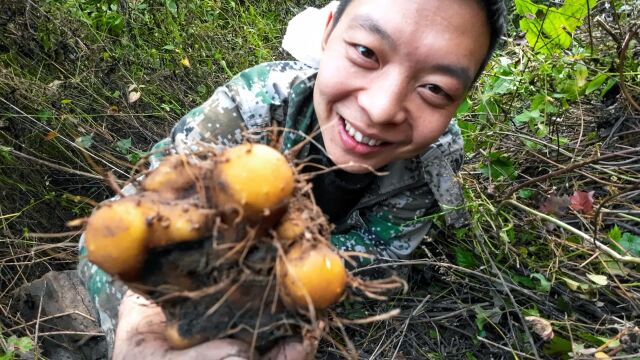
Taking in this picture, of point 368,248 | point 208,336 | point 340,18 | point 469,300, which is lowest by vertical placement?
point 469,300

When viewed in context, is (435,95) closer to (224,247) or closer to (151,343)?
(224,247)

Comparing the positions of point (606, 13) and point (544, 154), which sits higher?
point (606, 13)

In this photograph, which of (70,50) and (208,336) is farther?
(70,50)

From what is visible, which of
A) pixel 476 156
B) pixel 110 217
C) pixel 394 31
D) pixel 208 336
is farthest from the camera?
pixel 476 156

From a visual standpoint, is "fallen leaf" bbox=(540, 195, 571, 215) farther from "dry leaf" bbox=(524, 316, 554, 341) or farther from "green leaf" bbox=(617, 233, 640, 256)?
"dry leaf" bbox=(524, 316, 554, 341)

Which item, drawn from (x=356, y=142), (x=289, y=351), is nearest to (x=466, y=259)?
(x=356, y=142)

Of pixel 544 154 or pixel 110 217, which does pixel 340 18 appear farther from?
pixel 544 154

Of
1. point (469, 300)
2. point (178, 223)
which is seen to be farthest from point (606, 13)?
point (178, 223)

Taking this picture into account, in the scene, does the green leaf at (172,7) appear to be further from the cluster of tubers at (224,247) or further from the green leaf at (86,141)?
the cluster of tubers at (224,247)
